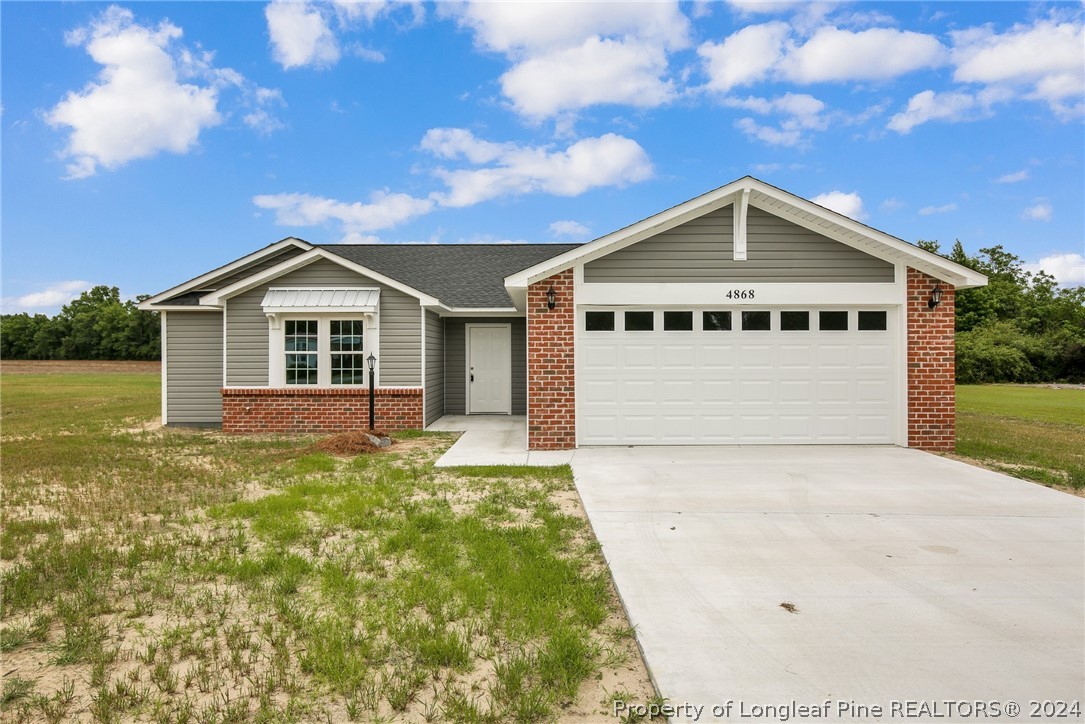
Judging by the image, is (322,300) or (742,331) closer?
(742,331)

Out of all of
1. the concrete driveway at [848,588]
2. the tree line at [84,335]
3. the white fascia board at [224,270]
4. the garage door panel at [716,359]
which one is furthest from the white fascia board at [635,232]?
the tree line at [84,335]

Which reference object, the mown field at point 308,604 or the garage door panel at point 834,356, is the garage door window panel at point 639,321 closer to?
the garage door panel at point 834,356

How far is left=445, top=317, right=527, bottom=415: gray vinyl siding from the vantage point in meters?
15.0

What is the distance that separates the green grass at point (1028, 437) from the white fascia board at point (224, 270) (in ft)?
49.6

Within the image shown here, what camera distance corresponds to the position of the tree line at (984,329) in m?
32.2

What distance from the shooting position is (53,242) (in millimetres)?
34906

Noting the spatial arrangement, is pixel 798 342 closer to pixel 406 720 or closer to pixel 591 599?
pixel 591 599

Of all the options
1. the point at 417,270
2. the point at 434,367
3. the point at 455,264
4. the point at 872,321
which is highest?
the point at 455,264

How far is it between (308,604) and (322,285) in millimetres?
10123

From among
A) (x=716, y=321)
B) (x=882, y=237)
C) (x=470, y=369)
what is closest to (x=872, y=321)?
(x=882, y=237)

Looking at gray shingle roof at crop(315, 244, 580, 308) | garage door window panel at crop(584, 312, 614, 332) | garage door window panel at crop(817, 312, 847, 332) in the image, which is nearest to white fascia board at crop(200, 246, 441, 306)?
gray shingle roof at crop(315, 244, 580, 308)

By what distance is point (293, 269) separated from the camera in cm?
1258

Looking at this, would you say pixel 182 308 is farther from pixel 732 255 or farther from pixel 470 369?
pixel 732 255

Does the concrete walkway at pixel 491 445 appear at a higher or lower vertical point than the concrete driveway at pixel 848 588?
higher
